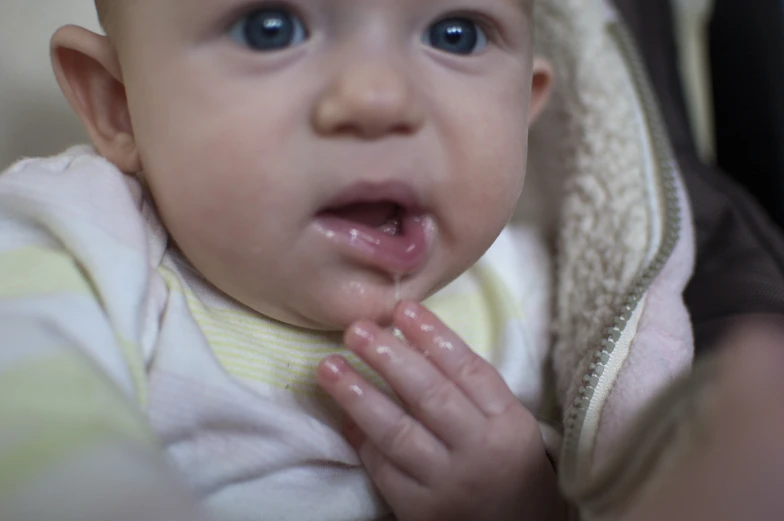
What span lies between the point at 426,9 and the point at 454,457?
36 centimetres

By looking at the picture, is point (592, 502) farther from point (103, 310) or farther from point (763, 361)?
point (103, 310)

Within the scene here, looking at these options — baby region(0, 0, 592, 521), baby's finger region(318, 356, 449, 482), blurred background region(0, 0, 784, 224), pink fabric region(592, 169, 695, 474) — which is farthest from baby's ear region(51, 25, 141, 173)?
pink fabric region(592, 169, 695, 474)

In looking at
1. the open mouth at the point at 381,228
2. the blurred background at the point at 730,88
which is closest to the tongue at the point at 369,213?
the open mouth at the point at 381,228

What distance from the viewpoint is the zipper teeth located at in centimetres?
72

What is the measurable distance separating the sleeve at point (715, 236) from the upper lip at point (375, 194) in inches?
12.9

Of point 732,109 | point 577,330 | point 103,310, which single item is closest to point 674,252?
point 577,330

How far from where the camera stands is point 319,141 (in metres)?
0.54

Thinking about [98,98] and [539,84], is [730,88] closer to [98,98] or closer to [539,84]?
[539,84]

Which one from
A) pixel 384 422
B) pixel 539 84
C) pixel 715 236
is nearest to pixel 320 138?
pixel 384 422

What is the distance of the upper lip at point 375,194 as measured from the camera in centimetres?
54

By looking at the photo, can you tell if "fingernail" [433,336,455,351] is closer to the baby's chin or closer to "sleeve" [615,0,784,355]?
the baby's chin

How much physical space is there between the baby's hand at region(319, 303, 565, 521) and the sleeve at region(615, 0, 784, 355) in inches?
8.3

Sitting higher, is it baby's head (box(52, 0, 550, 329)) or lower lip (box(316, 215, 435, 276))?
baby's head (box(52, 0, 550, 329))

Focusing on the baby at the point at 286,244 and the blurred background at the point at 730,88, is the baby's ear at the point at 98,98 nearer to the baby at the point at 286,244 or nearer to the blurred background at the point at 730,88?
the baby at the point at 286,244
